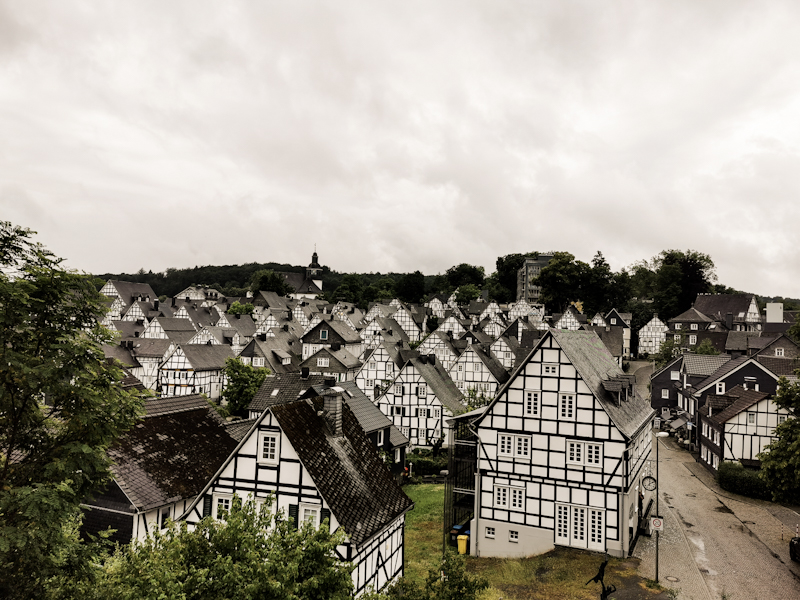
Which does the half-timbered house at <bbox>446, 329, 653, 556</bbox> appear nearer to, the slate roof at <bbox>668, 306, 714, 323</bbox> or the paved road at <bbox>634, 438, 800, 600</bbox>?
the paved road at <bbox>634, 438, 800, 600</bbox>

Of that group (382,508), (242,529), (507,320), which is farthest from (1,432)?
(507,320)

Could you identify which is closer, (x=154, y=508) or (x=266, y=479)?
(x=266, y=479)

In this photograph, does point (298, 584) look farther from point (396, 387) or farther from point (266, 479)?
point (396, 387)

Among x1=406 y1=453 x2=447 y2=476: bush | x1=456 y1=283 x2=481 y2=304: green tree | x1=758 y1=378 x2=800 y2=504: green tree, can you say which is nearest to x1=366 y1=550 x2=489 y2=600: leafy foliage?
x1=758 y1=378 x2=800 y2=504: green tree

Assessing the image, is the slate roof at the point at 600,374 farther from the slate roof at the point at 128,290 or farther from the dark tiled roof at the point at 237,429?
the slate roof at the point at 128,290

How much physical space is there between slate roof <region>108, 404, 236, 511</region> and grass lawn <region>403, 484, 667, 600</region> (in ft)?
32.9

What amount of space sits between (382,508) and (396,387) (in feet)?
91.4

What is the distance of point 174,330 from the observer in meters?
80.9

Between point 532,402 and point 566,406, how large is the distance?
1.57 metres

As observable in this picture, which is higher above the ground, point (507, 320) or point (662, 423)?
point (507, 320)

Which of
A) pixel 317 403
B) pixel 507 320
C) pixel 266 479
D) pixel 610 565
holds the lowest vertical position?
pixel 610 565

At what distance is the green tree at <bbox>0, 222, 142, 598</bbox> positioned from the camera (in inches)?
432

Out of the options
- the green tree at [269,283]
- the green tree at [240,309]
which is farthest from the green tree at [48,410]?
the green tree at [269,283]

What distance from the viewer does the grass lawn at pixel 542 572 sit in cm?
2169
